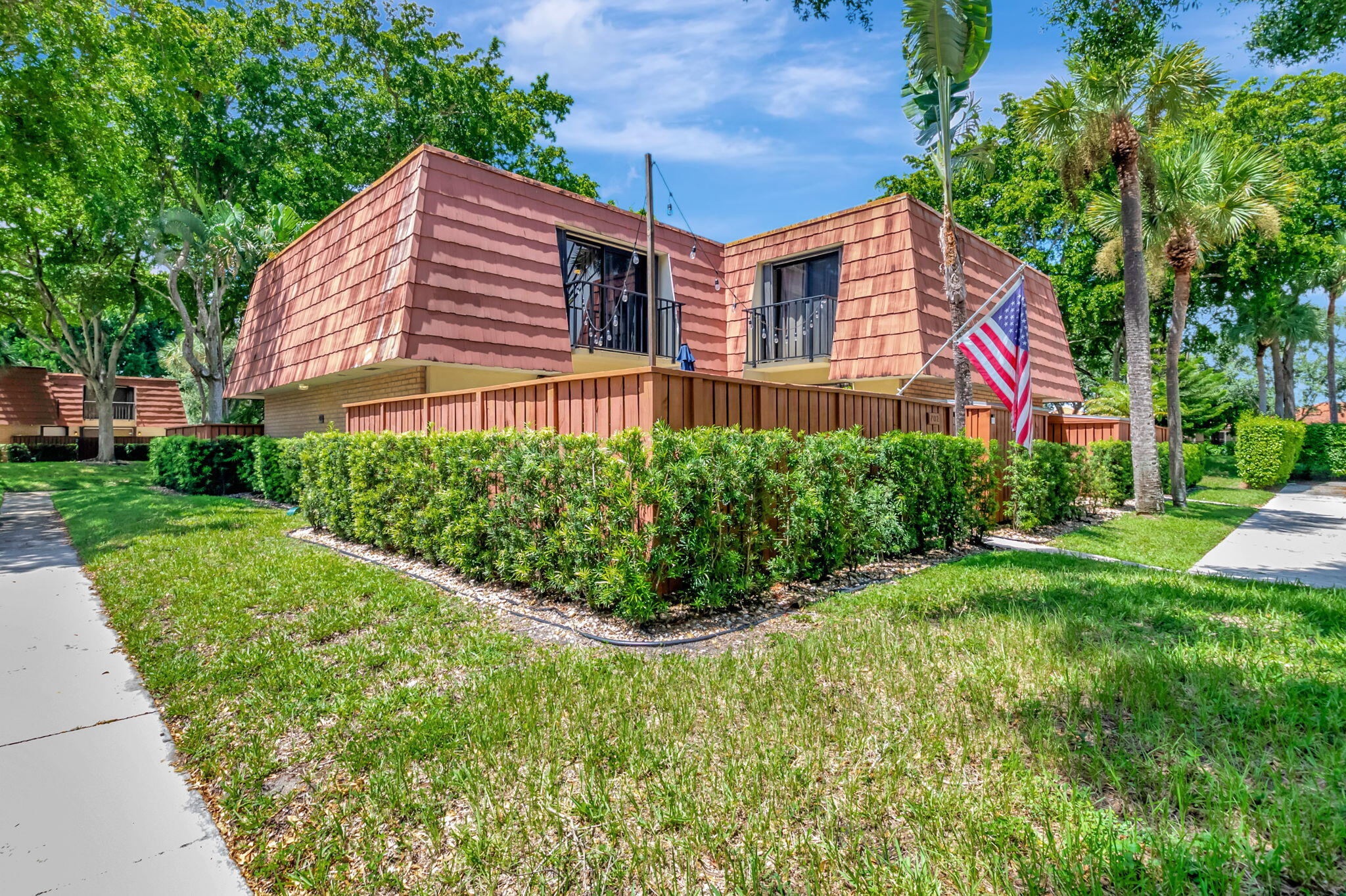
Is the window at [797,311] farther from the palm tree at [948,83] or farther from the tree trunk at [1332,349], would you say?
the tree trunk at [1332,349]

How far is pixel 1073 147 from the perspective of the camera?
11.9 metres

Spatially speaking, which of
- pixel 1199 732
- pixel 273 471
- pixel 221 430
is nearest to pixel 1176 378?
pixel 1199 732

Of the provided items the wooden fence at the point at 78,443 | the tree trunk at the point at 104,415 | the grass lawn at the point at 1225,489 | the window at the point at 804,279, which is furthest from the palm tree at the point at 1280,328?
the wooden fence at the point at 78,443

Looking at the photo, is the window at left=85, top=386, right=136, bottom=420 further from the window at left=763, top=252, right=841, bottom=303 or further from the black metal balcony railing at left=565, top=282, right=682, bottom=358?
the window at left=763, top=252, right=841, bottom=303

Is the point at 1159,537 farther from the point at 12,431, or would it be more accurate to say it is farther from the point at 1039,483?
the point at 12,431

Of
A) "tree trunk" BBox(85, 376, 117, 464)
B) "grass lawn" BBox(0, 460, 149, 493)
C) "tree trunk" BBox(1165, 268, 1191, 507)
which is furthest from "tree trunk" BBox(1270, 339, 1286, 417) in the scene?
"tree trunk" BBox(85, 376, 117, 464)

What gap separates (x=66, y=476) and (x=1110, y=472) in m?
28.2

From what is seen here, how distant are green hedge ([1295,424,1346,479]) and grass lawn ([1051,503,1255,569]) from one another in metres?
18.4

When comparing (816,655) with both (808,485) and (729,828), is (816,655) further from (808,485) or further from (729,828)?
(808,485)

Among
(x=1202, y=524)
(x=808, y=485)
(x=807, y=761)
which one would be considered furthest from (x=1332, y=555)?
(x=807, y=761)

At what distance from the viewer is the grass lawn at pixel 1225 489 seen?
54.0 ft

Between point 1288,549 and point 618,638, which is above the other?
point 618,638

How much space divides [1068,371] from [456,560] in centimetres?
1770

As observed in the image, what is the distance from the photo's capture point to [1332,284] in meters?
26.2
